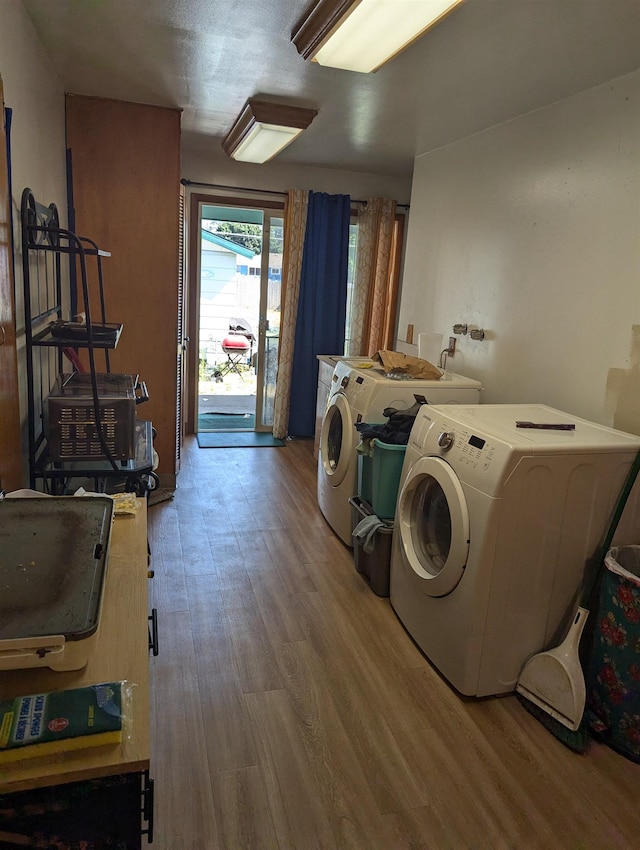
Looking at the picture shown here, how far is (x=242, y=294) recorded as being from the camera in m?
5.57

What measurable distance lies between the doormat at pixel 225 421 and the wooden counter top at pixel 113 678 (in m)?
4.22

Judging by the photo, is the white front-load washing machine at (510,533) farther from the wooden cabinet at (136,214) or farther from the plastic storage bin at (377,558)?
the wooden cabinet at (136,214)

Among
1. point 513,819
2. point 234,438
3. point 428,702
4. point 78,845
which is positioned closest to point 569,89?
point 428,702

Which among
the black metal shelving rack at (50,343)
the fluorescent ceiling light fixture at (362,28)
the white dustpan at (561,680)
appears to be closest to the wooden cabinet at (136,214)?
the black metal shelving rack at (50,343)

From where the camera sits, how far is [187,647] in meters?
2.32

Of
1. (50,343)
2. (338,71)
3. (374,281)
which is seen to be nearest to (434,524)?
(50,343)

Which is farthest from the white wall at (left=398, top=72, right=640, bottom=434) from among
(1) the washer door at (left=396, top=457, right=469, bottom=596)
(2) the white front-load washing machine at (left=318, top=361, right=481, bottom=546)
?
(1) the washer door at (left=396, top=457, right=469, bottom=596)

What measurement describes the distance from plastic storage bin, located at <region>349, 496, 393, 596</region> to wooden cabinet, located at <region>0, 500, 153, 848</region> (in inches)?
66.4

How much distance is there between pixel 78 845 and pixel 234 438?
4422mm

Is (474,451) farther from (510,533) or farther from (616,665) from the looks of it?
(616,665)

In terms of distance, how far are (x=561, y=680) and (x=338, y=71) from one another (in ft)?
8.62

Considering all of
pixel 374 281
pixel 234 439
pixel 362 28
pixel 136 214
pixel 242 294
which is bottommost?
pixel 234 439

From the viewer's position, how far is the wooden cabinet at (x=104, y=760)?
2.74 ft

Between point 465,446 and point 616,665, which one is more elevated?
point 465,446
